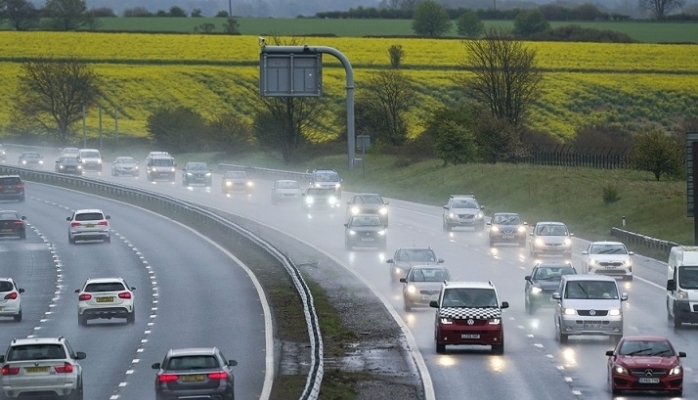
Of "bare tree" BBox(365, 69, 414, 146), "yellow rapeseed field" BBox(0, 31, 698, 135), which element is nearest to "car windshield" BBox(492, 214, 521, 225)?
"bare tree" BBox(365, 69, 414, 146)

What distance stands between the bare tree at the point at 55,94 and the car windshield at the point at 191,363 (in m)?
130

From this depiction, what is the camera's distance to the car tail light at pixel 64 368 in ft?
96.6

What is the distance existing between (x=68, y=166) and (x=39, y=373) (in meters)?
87.9

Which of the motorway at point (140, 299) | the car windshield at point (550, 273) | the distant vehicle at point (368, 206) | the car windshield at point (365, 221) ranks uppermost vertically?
the car windshield at point (550, 273)

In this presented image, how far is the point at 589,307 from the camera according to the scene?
37.8 metres

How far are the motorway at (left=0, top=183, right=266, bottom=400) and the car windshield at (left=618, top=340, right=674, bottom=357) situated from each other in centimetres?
757

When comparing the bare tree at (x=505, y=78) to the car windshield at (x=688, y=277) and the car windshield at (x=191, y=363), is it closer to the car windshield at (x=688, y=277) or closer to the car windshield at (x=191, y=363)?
the car windshield at (x=688, y=277)

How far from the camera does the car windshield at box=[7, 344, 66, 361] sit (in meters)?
29.7

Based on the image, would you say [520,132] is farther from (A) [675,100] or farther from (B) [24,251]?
(B) [24,251]

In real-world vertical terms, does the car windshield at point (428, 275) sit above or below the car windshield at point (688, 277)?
below

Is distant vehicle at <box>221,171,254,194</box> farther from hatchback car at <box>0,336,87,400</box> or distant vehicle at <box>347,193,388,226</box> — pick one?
hatchback car at <box>0,336,87,400</box>

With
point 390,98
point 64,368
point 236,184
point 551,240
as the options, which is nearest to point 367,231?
point 551,240

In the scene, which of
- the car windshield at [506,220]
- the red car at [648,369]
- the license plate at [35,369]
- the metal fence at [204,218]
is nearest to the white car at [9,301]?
the metal fence at [204,218]

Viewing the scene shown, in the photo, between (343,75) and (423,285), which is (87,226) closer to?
(423,285)
